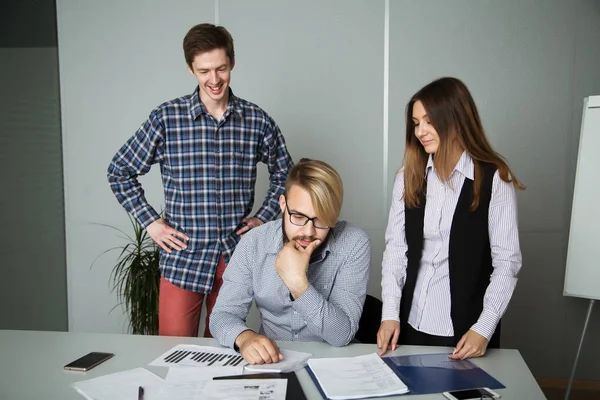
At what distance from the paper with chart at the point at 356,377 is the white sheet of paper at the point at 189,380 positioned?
9.2 inches

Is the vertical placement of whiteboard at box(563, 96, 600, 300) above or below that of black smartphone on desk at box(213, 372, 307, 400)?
above

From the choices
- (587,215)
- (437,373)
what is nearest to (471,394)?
(437,373)

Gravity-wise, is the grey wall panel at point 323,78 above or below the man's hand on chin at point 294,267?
above

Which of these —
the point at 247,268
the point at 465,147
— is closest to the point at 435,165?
the point at 465,147

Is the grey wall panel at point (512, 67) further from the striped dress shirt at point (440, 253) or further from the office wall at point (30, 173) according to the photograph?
the office wall at point (30, 173)

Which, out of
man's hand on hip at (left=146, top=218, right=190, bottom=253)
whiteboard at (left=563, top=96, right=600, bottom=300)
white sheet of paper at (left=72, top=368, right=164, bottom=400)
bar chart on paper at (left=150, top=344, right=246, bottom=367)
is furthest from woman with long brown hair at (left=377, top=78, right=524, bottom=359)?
whiteboard at (left=563, top=96, right=600, bottom=300)

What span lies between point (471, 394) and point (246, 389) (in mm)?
560

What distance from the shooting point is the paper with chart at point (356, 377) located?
1337mm

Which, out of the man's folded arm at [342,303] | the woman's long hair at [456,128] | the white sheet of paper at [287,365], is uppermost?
the woman's long hair at [456,128]

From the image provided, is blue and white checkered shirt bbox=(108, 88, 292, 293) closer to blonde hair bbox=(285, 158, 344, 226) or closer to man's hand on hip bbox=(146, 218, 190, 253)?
man's hand on hip bbox=(146, 218, 190, 253)

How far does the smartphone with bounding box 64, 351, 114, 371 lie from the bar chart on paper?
158mm

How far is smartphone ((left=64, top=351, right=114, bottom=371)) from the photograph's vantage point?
151 centimetres

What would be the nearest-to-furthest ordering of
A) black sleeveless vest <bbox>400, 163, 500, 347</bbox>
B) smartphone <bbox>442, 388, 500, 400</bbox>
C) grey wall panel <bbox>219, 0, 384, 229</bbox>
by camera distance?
smartphone <bbox>442, 388, 500, 400</bbox> → black sleeveless vest <bbox>400, 163, 500, 347</bbox> → grey wall panel <bbox>219, 0, 384, 229</bbox>

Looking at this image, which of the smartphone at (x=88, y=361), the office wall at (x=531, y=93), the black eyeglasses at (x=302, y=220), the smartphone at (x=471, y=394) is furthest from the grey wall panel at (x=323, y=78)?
the smartphone at (x=471, y=394)
